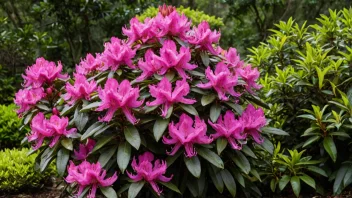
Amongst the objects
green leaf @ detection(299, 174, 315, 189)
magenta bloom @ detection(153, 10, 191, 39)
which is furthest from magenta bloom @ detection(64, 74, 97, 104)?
green leaf @ detection(299, 174, 315, 189)

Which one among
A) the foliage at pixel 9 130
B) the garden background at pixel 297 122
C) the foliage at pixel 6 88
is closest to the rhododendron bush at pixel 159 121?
the garden background at pixel 297 122

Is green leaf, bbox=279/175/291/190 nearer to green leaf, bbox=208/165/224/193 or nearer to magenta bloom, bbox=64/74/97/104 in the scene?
green leaf, bbox=208/165/224/193

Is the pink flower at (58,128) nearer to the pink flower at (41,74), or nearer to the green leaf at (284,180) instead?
the pink flower at (41,74)

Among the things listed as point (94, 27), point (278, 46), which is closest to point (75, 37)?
point (94, 27)

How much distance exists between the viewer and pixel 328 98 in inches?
107

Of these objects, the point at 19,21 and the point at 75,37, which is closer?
the point at 75,37

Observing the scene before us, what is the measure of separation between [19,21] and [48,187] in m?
5.36

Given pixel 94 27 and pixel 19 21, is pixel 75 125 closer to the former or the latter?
pixel 94 27

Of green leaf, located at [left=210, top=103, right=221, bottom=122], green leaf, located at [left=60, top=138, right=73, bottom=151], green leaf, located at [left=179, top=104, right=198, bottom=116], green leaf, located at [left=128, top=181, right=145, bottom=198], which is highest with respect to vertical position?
green leaf, located at [left=179, top=104, right=198, bottom=116]

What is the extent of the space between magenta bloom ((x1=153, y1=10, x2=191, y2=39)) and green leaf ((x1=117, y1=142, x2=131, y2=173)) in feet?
2.13

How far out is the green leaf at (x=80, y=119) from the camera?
2166mm

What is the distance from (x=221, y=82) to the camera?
2.09 meters

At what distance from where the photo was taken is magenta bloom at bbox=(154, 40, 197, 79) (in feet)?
6.81

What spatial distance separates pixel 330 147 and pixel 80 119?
146 centimetres
